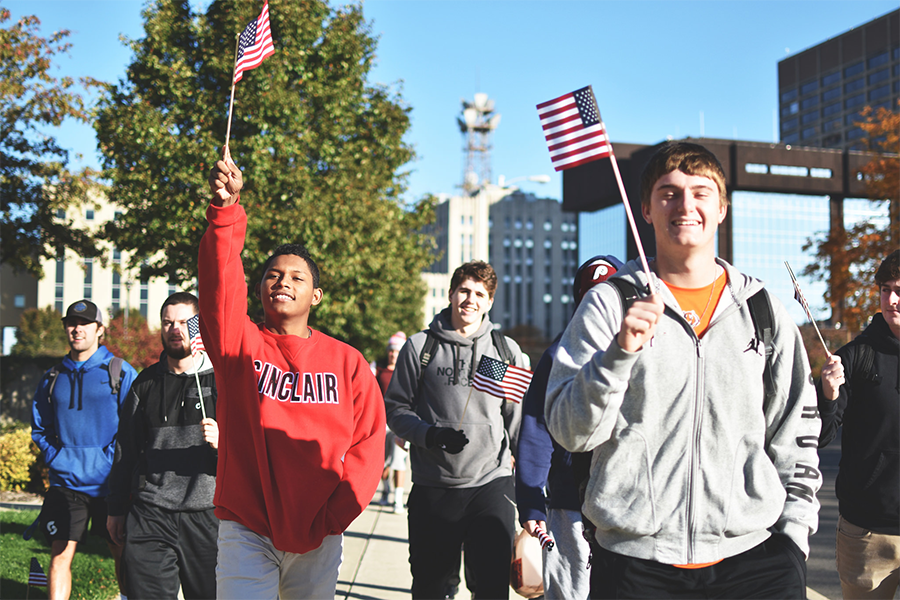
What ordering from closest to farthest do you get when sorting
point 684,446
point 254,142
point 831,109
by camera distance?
Result: 1. point 684,446
2. point 254,142
3. point 831,109

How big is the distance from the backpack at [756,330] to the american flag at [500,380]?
94.2 inches

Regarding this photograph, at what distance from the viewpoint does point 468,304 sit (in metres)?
5.36

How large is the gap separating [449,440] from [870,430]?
7.08 ft

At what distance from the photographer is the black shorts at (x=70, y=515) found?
5590mm

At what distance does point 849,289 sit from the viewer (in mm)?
24188

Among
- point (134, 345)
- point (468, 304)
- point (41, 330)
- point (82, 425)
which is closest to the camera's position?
point (468, 304)

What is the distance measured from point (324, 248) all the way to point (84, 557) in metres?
10.9

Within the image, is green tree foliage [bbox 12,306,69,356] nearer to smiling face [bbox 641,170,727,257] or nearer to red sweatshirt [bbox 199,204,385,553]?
red sweatshirt [bbox 199,204,385,553]

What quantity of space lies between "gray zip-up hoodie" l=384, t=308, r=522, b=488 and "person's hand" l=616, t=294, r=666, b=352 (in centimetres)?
290

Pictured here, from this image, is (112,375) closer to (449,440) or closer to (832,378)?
(449,440)

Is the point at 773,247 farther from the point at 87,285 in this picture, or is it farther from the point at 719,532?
the point at 719,532

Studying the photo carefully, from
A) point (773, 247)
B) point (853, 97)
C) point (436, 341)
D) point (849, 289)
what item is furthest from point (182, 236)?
point (853, 97)

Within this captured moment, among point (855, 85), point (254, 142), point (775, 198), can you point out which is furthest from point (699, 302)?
point (855, 85)

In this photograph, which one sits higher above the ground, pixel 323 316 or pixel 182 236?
pixel 182 236
